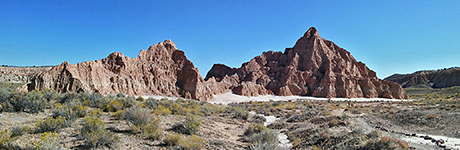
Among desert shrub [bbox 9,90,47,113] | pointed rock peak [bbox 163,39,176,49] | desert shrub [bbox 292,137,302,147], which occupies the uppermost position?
pointed rock peak [bbox 163,39,176,49]

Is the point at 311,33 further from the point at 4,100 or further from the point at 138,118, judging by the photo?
the point at 4,100

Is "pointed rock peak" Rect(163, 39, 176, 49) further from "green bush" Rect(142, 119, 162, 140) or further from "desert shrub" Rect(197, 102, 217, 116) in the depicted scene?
"green bush" Rect(142, 119, 162, 140)

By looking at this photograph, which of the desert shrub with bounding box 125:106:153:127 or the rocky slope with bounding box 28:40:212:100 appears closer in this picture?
the desert shrub with bounding box 125:106:153:127

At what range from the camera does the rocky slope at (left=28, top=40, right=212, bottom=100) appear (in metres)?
32.7

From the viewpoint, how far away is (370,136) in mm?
9188

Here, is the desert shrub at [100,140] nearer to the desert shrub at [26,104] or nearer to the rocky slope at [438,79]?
the desert shrub at [26,104]

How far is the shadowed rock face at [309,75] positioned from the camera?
2493 inches

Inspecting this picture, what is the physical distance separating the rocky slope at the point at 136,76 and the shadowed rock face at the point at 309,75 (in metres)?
12.8

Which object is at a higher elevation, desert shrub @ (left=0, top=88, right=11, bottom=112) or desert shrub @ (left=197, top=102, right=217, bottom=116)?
desert shrub @ (left=0, top=88, right=11, bottom=112)

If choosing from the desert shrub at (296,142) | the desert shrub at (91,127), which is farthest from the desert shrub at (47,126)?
the desert shrub at (296,142)

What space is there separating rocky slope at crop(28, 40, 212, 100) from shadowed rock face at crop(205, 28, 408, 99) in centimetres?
1277

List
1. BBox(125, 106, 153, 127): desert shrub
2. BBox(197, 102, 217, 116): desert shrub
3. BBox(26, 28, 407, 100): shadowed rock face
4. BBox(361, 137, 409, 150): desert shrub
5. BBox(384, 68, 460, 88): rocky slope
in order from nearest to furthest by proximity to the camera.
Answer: BBox(361, 137, 409, 150): desert shrub < BBox(125, 106, 153, 127): desert shrub < BBox(197, 102, 217, 116): desert shrub < BBox(26, 28, 407, 100): shadowed rock face < BBox(384, 68, 460, 88): rocky slope

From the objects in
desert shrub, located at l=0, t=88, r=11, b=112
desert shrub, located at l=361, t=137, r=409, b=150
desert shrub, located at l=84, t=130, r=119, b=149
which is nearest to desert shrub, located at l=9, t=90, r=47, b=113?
desert shrub, located at l=0, t=88, r=11, b=112

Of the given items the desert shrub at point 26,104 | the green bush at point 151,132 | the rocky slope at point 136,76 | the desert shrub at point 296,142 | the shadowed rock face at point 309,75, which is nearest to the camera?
the green bush at point 151,132
